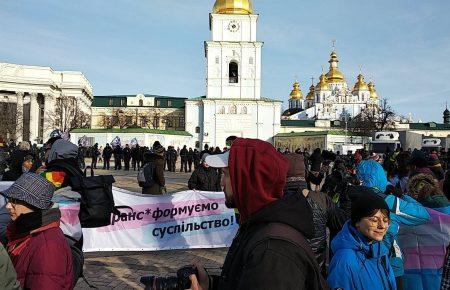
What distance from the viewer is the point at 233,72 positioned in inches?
2379

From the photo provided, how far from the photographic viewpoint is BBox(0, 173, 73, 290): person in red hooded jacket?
2730mm

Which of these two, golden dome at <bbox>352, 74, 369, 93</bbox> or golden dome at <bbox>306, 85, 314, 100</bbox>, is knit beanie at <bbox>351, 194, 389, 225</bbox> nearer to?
golden dome at <bbox>352, 74, 369, 93</bbox>

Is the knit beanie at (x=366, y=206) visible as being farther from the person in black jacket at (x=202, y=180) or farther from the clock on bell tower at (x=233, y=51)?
the clock on bell tower at (x=233, y=51)

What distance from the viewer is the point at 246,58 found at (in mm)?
58688

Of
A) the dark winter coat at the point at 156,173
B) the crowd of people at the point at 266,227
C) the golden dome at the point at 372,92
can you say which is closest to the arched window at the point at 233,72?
the dark winter coat at the point at 156,173

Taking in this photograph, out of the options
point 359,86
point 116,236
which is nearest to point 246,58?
point 116,236

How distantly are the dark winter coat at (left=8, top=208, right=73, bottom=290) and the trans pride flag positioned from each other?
9.83 ft

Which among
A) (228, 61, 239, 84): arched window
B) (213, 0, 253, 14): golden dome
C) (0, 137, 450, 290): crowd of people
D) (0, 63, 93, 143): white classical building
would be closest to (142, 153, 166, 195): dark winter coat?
(0, 137, 450, 290): crowd of people

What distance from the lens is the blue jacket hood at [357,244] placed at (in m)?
3.21

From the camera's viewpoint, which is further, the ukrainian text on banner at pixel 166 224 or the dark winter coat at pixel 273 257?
the ukrainian text on banner at pixel 166 224

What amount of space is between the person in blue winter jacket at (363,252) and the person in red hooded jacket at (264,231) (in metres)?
1.36

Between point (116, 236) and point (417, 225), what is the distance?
5.77m

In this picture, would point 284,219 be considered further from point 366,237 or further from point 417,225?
point 417,225

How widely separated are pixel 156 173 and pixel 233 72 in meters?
52.6
